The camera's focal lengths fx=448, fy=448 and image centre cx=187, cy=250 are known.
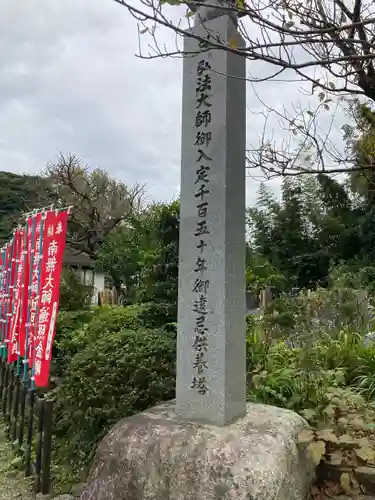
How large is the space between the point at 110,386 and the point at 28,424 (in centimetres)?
90

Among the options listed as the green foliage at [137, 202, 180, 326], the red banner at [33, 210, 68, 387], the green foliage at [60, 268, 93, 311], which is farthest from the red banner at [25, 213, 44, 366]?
the green foliage at [60, 268, 93, 311]

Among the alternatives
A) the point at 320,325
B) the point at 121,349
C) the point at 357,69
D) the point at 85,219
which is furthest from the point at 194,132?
the point at 85,219

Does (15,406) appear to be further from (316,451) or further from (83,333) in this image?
(316,451)

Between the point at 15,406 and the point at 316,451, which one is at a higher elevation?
the point at 316,451

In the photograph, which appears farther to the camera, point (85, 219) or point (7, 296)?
point (85, 219)

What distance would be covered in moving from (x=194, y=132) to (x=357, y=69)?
3.34ft

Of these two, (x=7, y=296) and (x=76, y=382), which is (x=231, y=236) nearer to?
(x=76, y=382)

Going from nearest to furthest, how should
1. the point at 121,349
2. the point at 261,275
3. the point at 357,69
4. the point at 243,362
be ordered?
the point at 357,69
the point at 243,362
the point at 121,349
the point at 261,275

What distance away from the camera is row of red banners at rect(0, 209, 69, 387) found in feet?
11.7

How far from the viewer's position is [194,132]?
9.24 ft

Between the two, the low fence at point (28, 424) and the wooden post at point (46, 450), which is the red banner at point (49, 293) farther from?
the wooden post at point (46, 450)

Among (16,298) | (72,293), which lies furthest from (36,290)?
(72,293)

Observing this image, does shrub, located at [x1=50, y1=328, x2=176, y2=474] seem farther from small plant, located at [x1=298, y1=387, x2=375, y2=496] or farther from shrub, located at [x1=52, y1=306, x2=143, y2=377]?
shrub, located at [x1=52, y1=306, x2=143, y2=377]

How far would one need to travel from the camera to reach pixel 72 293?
26.9 feet
